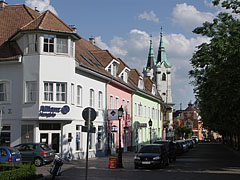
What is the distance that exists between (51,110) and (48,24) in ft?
Answer: 20.9

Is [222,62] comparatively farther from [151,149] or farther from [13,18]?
[13,18]

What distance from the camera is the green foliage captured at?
2108cm

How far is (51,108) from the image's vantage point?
2659 centimetres

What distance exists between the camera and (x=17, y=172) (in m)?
15.0

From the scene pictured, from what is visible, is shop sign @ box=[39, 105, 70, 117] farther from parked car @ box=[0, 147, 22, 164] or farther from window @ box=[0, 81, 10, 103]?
parked car @ box=[0, 147, 22, 164]

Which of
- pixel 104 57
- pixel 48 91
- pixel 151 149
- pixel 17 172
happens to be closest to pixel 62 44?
pixel 48 91

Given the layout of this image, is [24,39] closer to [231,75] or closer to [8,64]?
[8,64]

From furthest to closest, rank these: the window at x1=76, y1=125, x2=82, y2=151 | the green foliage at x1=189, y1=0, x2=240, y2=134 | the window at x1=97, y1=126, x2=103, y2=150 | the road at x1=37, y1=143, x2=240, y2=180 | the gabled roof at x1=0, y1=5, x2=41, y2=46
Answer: the window at x1=97, y1=126, x2=103, y2=150 < the gabled roof at x1=0, y1=5, x2=41, y2=46 < the window at x1=76, y1=125, x2=82, y2=151 < the green foliage at x1=189, y1=0, x2=240, y2=134 < the road at x1=37, y1=143, x2=240, y2=180

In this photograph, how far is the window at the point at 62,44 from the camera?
1087 inches

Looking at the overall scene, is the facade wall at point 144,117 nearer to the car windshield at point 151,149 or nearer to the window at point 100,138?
the window at point 100,138

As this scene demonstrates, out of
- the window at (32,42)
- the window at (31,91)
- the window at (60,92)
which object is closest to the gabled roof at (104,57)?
the window at (60,92)

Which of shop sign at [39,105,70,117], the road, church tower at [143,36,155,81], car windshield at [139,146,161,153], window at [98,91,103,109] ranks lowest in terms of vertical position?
the road

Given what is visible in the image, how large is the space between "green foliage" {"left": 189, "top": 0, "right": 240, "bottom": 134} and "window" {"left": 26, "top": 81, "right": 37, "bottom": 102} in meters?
11.5

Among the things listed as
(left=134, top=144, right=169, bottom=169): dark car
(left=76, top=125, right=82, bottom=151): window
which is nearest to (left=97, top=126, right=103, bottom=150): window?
(left=76, top=125, right=82, bottom=151): window
